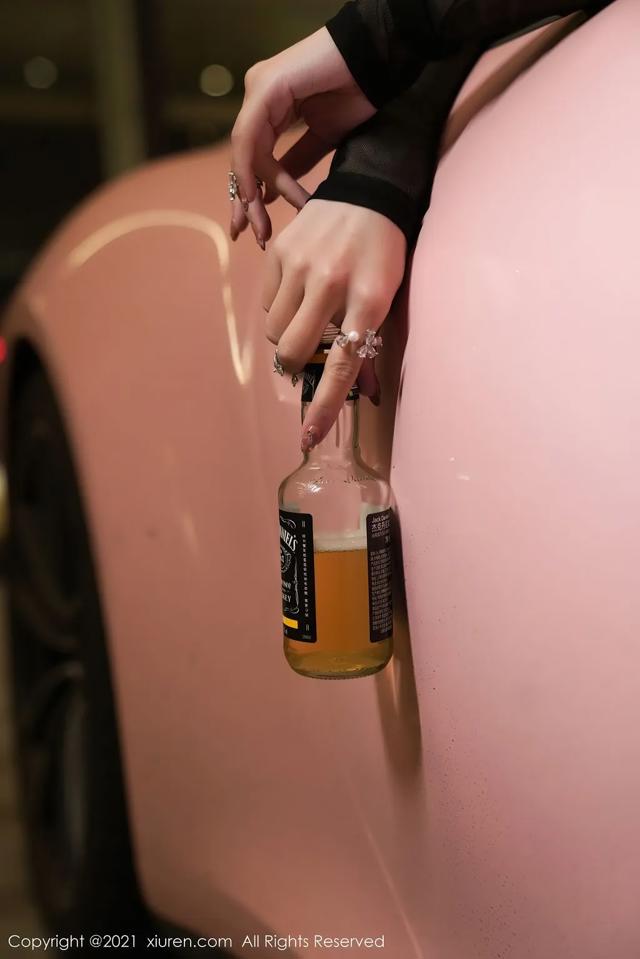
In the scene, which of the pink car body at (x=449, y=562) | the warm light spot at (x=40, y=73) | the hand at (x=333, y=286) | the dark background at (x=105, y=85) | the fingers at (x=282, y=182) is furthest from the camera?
the warm light spot at (x=40, y=73)

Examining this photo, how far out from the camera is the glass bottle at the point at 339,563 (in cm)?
67

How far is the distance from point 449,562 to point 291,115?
39 cm

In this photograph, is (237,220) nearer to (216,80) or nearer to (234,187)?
(234,187)

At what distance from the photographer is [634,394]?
1.69 ft

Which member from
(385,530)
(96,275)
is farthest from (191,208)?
(385,530)

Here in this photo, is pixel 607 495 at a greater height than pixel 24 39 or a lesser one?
lesser

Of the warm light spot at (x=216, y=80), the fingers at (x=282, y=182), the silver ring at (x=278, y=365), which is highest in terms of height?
the warm light spot at (x=216, y=80)

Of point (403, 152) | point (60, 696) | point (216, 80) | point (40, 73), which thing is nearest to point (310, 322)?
point (403, 152)

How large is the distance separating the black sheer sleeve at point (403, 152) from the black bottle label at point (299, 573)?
21 centimetres

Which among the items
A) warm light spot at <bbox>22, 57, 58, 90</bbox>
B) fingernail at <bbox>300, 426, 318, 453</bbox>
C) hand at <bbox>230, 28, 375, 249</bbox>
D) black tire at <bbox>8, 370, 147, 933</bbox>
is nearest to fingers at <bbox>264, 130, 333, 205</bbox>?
hand at <bbox>230, 28, 375, 249</bbox>

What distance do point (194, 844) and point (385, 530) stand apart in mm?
478

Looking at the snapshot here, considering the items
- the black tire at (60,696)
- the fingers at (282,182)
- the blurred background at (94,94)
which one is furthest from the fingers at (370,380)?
the black tire at (60,696)

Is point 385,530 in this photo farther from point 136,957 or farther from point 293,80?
point 136,957

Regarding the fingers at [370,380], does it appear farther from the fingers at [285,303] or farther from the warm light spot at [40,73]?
the warm light spot at [40,73]
